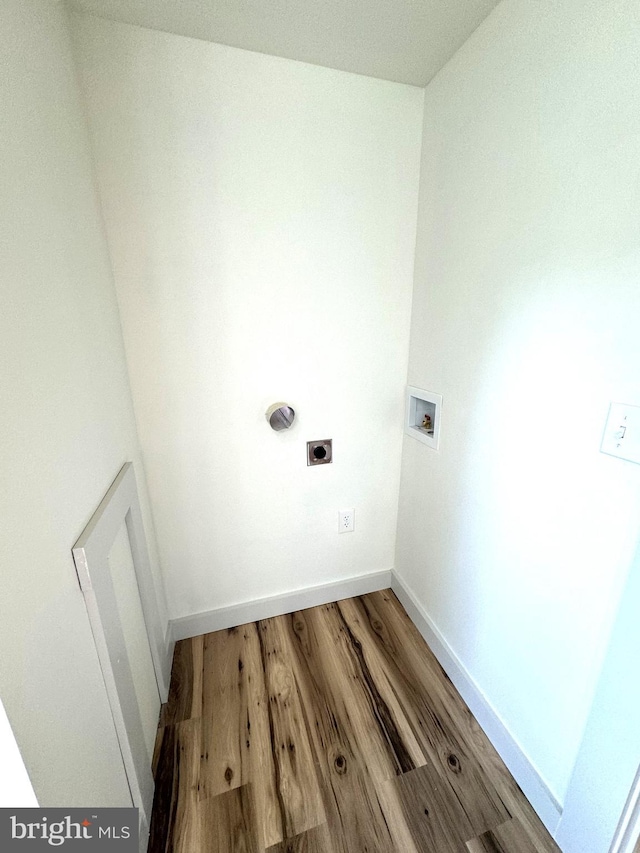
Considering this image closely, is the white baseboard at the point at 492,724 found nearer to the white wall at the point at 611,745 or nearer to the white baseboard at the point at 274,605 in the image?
the white wall at the point at 611,745

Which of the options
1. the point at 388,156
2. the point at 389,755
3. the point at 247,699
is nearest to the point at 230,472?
the point at 247,699

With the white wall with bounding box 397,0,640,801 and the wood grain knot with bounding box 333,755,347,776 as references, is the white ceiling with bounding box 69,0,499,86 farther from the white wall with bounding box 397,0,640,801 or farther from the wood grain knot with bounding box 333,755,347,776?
the wood grain knot with bounding box 333,755,347,776

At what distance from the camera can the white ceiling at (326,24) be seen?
2.88 feet

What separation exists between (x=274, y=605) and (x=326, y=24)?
6.90 feet

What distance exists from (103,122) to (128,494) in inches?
42.7

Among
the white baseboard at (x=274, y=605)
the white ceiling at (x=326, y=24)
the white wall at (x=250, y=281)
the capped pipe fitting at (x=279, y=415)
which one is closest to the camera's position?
the white ceiling at (x=326, y=24)

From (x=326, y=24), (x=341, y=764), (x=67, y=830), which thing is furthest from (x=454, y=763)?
(x=326, y=24)

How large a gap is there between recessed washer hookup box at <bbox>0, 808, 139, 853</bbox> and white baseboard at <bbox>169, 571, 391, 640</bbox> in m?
0.75

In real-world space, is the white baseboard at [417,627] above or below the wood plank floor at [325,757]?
above

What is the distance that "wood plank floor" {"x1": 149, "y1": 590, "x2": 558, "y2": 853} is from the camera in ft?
3.00

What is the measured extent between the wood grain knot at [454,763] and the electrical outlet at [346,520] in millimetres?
830

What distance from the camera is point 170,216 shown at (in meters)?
1.07

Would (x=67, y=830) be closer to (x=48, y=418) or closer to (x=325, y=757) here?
(x=48, y=418)

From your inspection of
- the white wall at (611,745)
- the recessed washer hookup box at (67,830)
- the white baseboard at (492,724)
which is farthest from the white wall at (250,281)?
the white wall at (611,745)
